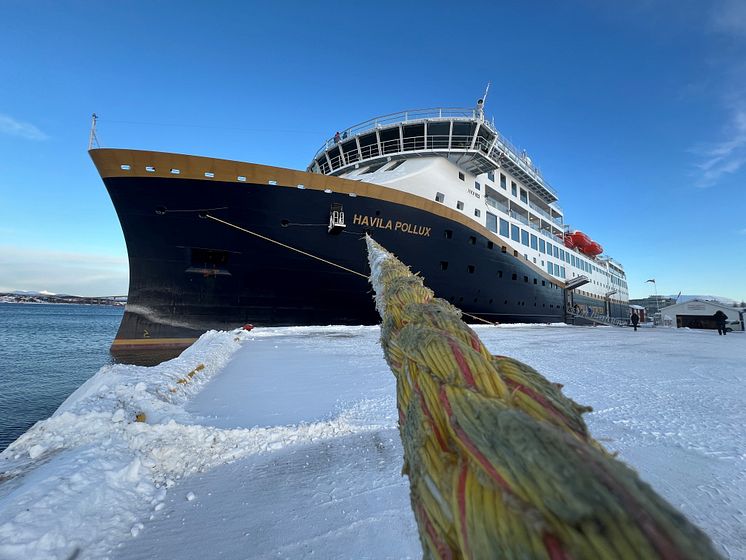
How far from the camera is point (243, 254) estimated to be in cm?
909

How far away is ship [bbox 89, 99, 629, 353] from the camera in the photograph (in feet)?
27.7

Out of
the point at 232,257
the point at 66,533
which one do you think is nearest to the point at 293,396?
the point at 66,533

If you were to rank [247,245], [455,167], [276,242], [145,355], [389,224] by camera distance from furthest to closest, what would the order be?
1. [455,167]
2. [389,224]
3. [276,242]
4. [247,245]
5. [145,355]

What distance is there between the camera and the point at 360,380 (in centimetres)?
422

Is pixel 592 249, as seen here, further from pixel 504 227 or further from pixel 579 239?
pixel 504 227

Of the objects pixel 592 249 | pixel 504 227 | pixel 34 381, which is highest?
pixel 592 249

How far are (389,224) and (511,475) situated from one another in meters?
9.78

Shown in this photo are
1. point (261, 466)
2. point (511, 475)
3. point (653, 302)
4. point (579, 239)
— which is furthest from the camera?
point (653, 302)

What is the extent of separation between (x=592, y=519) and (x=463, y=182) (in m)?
15.3

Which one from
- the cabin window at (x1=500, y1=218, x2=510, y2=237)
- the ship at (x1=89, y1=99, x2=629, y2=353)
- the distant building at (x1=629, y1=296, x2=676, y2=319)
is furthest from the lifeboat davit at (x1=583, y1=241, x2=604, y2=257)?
the distant building at (x1=629, y1=296, x2=676, y2=319)

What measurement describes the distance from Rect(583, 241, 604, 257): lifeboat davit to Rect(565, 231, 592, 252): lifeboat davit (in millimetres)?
456

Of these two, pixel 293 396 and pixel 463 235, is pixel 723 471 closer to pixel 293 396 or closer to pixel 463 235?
pixel 293 396

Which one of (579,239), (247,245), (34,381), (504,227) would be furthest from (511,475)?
(579,239)

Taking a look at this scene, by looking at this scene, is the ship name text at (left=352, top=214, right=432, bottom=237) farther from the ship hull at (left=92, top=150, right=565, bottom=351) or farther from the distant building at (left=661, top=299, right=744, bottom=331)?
the distant building at (left=661, top=299, right=744, bottom=331)
